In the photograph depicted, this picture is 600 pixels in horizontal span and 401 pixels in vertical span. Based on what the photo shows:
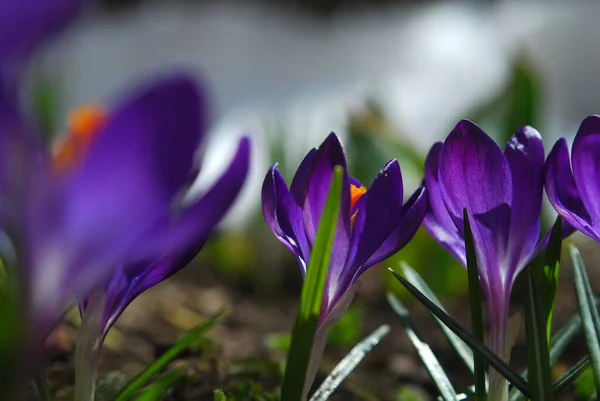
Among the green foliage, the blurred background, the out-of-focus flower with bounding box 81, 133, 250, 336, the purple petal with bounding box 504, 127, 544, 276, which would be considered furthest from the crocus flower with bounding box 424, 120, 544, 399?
the green foliage

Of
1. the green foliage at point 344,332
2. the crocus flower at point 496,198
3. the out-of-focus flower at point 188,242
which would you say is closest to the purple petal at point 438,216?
the crocus flower at point 496,198

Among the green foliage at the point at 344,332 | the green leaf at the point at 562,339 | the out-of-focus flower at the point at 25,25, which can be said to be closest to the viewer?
the out-of-focus flower at the point at 25,25

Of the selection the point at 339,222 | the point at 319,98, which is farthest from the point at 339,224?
the point at 319,98

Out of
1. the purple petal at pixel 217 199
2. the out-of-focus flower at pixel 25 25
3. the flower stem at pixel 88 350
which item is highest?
the out-of-focus flower at pixel 25 25

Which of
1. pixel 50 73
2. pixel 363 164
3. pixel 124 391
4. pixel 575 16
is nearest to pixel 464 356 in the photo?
pixel 124 391

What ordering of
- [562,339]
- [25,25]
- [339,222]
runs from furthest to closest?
[562,339] < [339,222] < [25,25]

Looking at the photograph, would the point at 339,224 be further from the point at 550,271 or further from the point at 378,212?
the point at 550,271

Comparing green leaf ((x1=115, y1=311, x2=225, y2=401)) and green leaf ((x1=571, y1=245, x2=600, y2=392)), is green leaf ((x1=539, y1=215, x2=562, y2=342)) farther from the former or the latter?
green leaf ((x1=115, y1=311, x2=225, y2=401))

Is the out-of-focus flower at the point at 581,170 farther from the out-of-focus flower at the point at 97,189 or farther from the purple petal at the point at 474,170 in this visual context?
the out-of-focus flower at the point at 97,189

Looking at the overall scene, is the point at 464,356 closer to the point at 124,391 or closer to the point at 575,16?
the point at 124,391
